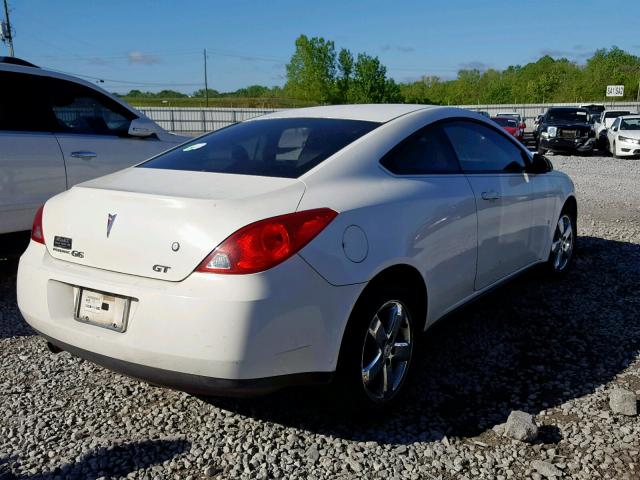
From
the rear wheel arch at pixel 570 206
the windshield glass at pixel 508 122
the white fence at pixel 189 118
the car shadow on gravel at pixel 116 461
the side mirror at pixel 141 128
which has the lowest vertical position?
the car shadow on gravel at pixel 116 461

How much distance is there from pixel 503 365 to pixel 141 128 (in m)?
3.77

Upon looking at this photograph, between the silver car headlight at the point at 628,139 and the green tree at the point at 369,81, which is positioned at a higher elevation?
the green tree at the point at 369,81

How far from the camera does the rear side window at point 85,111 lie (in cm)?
510

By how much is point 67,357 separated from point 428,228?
241cm

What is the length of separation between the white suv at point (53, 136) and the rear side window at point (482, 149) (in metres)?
3.03

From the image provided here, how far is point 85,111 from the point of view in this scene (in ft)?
17.4

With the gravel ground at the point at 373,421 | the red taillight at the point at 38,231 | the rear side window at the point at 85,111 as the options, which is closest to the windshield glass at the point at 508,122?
the rear side window at the point at 85,111

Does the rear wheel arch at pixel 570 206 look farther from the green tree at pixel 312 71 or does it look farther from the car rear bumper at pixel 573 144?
the green tree at pixel 312 71

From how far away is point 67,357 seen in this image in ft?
12.3

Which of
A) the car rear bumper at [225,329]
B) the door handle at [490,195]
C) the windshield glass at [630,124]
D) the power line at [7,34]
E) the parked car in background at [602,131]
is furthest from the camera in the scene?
the power line at [7,34]

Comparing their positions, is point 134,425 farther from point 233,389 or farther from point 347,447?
point 347,447

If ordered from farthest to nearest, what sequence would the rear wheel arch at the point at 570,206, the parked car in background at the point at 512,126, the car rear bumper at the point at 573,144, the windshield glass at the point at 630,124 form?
the parked car in background at the point at 512,126
the car rear bumper at the point at 573,144
the windshield glass at the point at 630,124
the rear wheel arch at the point at 570,206

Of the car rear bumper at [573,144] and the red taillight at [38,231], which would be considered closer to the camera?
the red taillight at [38,231]

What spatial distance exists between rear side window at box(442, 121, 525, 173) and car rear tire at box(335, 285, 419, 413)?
45.8 inches
